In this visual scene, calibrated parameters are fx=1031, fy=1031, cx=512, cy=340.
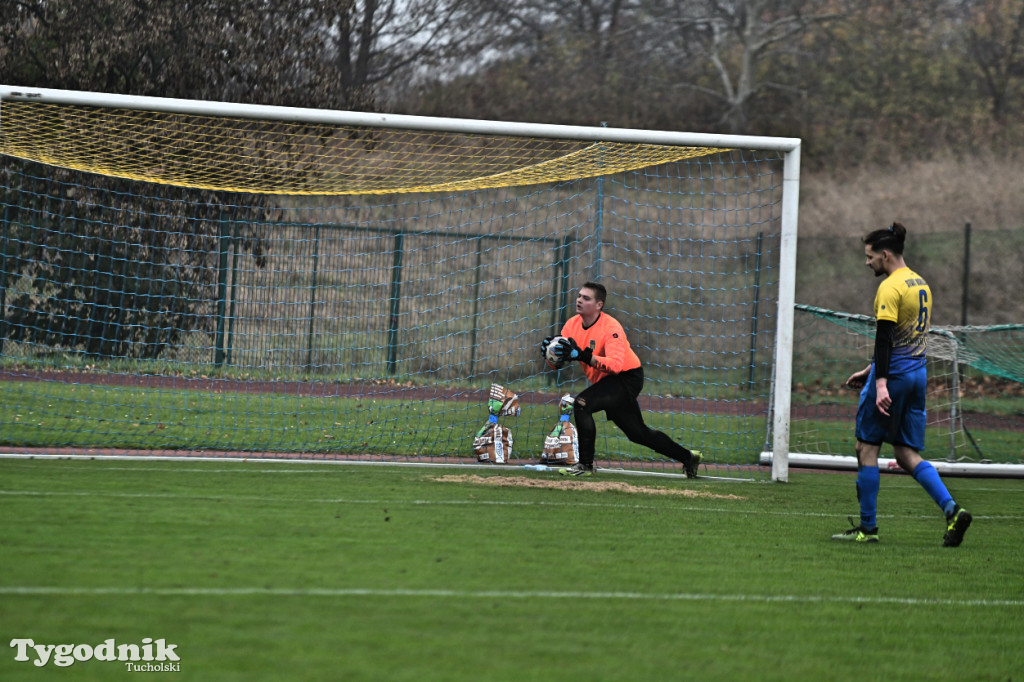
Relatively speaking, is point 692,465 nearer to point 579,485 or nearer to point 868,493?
point 579,485

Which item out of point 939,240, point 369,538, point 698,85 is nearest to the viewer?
point 369,538

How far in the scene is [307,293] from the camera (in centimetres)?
1484

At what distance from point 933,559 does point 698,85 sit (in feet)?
86.6

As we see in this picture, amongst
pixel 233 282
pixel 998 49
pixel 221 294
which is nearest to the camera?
pixel 233 282

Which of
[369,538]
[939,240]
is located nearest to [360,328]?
[369,538]

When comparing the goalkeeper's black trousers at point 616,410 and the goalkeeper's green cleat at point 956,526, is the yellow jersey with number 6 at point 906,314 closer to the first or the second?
the goalkeeper's green cleat at point 956,526

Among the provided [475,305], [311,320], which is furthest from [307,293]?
[475,305]

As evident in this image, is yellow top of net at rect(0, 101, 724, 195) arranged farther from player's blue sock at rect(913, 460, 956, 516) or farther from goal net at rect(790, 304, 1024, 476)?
player's blue sock at rect(913, 460, 956, 516)

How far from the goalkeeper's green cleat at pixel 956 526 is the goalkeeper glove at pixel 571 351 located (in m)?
3.31

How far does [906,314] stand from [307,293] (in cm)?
996

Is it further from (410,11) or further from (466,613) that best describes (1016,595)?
(410,11)

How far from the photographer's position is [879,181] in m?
27.8

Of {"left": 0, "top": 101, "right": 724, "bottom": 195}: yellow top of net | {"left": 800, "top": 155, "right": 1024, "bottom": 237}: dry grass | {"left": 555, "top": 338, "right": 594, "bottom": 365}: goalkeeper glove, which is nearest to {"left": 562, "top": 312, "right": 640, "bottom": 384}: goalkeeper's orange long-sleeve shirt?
{"left": 555, "top": 338, "right": 594, "bottom": 365}: goalkeeper glove

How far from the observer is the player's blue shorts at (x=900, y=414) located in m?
6.50
